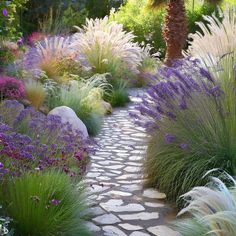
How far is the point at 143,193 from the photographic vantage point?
4816mm

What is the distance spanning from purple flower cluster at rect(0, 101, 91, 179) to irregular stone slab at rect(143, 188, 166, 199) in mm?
774

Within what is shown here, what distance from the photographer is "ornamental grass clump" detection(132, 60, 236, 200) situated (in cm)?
441

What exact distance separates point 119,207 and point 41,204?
4.46 feet

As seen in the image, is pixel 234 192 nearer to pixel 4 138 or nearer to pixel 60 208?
pixel 60 208

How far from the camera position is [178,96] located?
4.79 metres

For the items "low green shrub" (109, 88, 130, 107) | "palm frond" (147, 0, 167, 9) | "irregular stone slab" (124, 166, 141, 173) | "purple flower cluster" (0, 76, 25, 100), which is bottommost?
"irregular stone slab" (124, 166, 141, 173)

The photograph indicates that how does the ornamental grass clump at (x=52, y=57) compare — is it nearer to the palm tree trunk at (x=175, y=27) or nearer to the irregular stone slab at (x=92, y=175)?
the palm tree trunk at (x=175, y=27)

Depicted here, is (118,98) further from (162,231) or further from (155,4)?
(162,231)

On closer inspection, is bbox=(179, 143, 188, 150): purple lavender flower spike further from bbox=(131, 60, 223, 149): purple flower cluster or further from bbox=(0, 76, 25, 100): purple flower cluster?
bbox=(0, 76, 25, 100): purple flower cluster

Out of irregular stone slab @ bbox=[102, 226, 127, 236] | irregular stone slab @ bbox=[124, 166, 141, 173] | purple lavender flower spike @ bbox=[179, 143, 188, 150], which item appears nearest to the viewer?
Result: irregular stone slab @ bbox=[102, 226, 127, 236]

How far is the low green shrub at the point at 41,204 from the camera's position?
3203 millimetres

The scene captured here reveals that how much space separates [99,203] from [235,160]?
1361 mm

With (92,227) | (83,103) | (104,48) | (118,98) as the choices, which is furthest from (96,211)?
(104,48)

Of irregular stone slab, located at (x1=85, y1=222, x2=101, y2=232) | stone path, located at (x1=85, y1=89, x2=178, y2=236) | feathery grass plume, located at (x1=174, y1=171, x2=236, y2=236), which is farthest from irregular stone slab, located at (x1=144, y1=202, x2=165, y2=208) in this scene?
feathery grass plume, located at (x1=174, y1=171, x2=236, y2=236)
